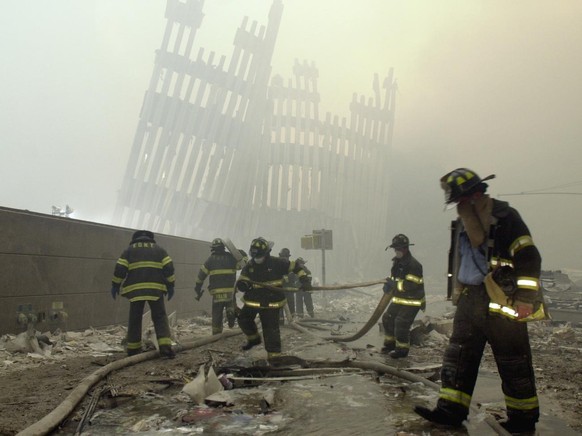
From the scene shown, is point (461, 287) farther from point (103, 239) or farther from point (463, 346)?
point (103, 239)

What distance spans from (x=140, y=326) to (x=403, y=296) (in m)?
3.53

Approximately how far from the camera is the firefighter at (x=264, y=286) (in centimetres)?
544

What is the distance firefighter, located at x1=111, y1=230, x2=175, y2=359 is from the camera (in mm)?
5609

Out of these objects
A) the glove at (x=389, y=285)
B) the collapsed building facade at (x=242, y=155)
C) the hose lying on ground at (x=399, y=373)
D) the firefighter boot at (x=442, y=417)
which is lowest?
the hose lying on ground at (x=399, y=373)

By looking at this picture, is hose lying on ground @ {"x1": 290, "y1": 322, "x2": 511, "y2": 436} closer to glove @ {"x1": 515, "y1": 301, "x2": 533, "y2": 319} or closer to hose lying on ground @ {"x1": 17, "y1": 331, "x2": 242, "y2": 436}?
glove @ {"x1": 515, "y1": 301, "x2": 533, "y2": 319}

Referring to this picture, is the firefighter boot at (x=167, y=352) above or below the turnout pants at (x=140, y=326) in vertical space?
below

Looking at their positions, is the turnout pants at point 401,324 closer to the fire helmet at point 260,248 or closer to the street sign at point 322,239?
the fire helmet at point 260,248

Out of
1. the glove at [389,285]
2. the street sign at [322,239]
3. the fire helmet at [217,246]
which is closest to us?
the glove at [389,285]

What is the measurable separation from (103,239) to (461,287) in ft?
21.9

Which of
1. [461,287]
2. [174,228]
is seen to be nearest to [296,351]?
[461,287]

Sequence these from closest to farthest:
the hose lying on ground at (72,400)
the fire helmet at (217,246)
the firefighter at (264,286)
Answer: the hose lying on ground at (72,400), the firefighter at (264,286), the fire helmet at (217,246)

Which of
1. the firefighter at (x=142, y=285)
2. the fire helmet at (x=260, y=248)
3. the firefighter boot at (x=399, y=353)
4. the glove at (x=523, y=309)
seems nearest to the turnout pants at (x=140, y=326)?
the firefighter at (x=142, y=285)

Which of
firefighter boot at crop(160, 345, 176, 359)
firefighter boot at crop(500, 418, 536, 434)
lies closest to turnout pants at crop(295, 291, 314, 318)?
firefighter boot at crop(160, 345, 176, 359)

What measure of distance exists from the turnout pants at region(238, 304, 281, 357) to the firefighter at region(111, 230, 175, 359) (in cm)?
98
